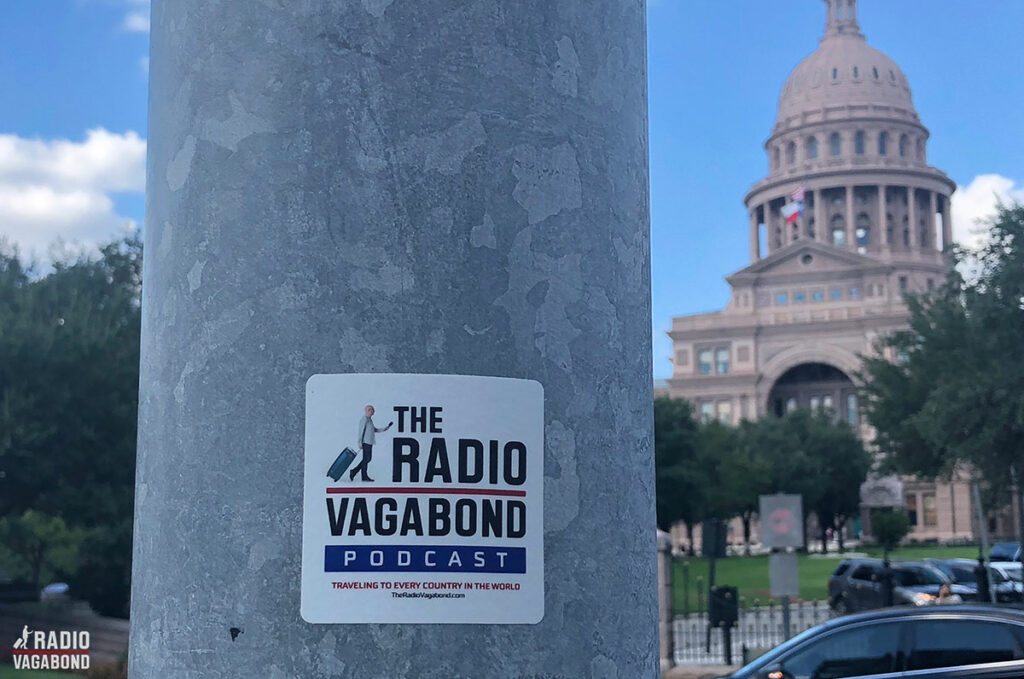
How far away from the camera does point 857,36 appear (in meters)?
123

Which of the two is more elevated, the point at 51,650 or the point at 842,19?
the point at 842,19

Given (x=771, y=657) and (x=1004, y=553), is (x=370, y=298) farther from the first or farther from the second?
(x=1004, y=553)

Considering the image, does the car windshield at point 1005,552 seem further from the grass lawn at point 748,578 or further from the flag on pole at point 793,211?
the flag on pole at point 793,211

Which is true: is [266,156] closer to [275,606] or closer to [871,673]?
[275,606]

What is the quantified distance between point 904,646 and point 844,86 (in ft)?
368

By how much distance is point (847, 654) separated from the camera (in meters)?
10.3

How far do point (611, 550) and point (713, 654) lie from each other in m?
22.8

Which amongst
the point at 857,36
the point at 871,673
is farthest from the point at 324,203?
the point at 857,36

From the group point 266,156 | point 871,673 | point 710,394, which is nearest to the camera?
point 266,156

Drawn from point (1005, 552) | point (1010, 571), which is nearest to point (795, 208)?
point (1005, 552)

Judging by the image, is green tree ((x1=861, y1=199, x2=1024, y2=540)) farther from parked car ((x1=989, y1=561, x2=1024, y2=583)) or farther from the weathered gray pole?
the weathered gray pole

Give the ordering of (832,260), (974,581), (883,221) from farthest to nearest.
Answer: (883,221) → (832,260) → (974,581)

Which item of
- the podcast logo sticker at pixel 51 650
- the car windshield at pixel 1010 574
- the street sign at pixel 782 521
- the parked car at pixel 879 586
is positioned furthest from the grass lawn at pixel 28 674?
the car windshield at pixel 1010 574

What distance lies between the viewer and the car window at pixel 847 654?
33.6ft
